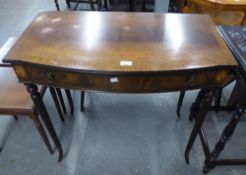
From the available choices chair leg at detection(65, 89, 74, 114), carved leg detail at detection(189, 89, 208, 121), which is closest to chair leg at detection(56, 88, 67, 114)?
chair leg at detection(65, 89, 74, 114)

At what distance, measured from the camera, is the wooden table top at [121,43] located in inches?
32.0

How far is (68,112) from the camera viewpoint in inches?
64.4

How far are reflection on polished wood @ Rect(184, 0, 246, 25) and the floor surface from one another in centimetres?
64

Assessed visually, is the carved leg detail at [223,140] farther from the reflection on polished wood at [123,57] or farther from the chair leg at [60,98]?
the chair leg at [60,98]

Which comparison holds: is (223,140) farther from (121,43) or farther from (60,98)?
(60,98)

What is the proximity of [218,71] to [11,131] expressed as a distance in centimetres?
139

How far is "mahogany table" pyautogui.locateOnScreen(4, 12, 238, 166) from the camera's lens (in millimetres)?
806

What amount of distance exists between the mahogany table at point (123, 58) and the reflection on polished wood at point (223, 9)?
2.62ft

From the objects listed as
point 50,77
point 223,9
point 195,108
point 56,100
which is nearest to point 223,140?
point 195,108

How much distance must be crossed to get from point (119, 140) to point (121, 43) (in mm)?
762

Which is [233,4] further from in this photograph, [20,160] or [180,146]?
[20,160]

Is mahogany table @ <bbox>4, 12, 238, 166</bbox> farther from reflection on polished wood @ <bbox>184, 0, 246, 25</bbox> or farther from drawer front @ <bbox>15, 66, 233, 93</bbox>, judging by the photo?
reflection on polished wood @ <bbox>184, 0, 246, 25</bbox>

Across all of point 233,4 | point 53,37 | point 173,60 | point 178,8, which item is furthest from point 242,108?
point 178,8

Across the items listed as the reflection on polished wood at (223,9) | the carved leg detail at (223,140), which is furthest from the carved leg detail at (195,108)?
the reflection on polished wood at (223,9)
